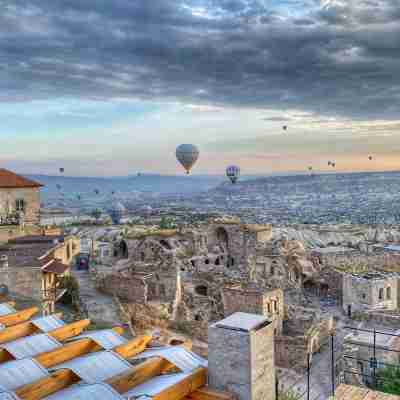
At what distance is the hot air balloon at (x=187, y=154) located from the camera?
198 ft

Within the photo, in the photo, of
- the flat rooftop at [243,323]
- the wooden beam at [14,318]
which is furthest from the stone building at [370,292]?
the flat rooftop at [243,323]

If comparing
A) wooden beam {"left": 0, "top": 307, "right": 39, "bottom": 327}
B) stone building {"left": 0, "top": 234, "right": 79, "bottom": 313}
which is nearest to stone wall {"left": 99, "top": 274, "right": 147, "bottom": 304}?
stone building {"left": 0, "top": 234, "right": 79, "bottom": 313}

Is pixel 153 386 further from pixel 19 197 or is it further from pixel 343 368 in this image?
pixel 19 197

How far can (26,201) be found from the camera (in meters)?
39.5

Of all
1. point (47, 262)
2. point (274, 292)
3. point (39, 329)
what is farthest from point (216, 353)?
point (274, 292)

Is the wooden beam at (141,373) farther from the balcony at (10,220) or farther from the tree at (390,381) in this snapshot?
the balcony at (10,220)

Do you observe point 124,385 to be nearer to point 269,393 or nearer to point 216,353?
point 216,353

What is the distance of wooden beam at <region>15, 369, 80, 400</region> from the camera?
21.8 feet

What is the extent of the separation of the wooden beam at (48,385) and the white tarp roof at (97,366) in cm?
16

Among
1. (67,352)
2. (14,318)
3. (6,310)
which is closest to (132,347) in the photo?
(67,352)

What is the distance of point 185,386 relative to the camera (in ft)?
23.5

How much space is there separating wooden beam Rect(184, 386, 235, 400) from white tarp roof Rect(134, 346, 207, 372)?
0.63 metres

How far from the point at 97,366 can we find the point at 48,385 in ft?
3.69

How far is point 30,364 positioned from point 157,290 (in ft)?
73.4
